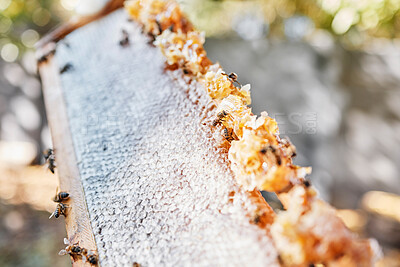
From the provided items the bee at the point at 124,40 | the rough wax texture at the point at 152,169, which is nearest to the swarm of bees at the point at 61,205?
the rough wax texture at the point at 152,169

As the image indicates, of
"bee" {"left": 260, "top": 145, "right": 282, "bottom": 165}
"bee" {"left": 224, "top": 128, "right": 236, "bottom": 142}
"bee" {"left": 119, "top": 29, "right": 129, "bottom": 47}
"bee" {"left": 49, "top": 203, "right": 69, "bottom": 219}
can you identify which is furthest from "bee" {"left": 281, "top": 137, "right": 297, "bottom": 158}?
"bee" {"left": 119, "top": 29, "right": 129, "bottom": 47}

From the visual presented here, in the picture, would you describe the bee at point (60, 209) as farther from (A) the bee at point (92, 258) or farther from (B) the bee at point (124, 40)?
(B) the bee at point (124, 40)

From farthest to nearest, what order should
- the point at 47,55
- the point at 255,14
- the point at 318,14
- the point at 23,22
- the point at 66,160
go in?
the point at 255,14, the point at 23,22, the point at 318,14, the point at 47,55, the point at 66,160

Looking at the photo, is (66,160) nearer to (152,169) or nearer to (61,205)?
(61,205)

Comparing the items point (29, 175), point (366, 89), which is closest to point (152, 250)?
point (366, 89)

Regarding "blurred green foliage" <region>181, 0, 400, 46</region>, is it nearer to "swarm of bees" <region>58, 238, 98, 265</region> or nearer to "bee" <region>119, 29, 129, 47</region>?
"bee" <region>119, 29, 129, 47</region>

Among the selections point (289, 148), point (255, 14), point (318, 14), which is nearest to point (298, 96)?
point (318, 14)
